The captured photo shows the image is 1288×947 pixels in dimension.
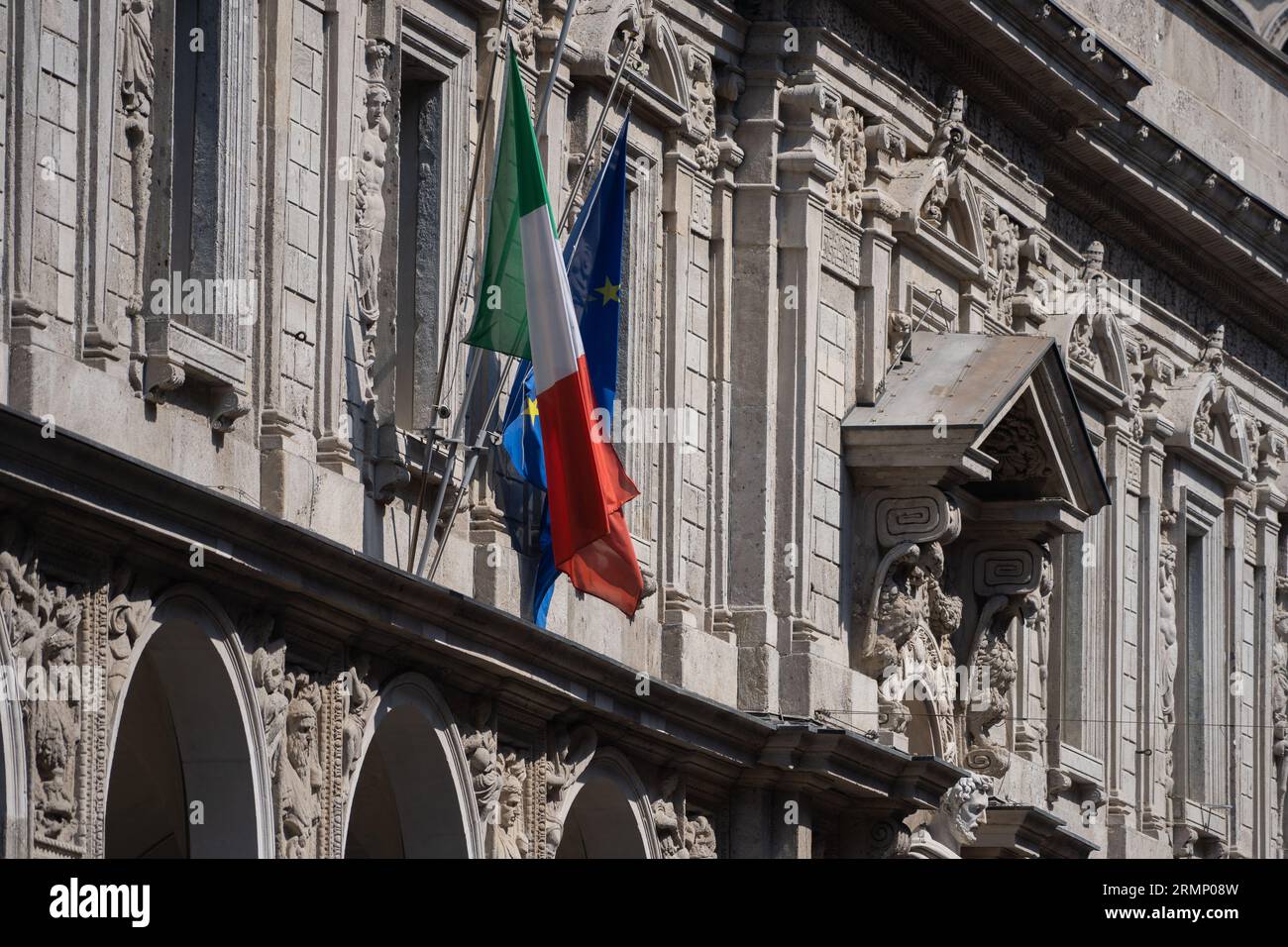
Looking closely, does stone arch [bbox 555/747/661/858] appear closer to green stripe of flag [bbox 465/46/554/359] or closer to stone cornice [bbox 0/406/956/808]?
stone cornice [bbox 0/406/956/808]

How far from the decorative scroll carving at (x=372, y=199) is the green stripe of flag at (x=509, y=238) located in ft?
1.92

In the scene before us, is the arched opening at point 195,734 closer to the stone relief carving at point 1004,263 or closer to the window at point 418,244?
the window at point 418,244

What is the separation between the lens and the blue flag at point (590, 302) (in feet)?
76.1

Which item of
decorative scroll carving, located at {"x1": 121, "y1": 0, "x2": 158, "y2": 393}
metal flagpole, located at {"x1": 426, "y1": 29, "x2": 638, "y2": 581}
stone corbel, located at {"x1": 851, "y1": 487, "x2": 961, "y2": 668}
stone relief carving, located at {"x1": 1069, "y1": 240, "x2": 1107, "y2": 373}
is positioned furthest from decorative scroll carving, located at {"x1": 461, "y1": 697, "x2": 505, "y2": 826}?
stone relief carving, located at {"x1": 1069, "y1": 240, "x2": 1107, "y2": 373}

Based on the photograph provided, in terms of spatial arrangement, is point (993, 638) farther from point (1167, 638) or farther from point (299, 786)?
point (299, 786)

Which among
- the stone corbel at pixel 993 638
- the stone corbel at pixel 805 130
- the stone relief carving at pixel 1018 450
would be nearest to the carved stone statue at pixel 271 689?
the stone corbel at pixel 805 130

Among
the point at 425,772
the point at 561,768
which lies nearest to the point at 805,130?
the point at 561,768

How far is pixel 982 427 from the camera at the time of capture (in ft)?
88.6

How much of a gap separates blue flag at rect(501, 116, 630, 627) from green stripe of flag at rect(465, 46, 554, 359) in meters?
0.73

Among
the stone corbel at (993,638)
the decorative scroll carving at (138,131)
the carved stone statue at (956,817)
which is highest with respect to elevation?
the decorative scroll carving at (138,131)

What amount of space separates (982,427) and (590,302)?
4.46 m

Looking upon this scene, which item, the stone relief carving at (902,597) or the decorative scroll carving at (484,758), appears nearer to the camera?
the decorative scroll carving at (484,758)

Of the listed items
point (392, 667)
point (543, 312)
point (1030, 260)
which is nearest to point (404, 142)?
point (543, 312)

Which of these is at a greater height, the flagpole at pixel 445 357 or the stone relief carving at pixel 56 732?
the flagpole at pixel 445 357
